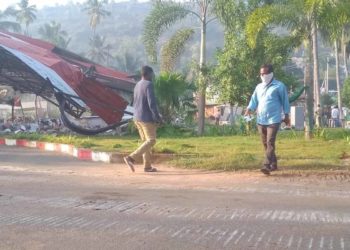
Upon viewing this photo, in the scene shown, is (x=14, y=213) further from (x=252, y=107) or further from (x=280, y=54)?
(x=280, y=54)

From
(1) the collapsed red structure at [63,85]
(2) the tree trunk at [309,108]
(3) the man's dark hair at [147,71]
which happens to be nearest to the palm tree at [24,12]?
(1) the collapsed red structure at [63,85]

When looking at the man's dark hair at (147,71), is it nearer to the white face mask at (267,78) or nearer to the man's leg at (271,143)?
the white face mask at (267,78)

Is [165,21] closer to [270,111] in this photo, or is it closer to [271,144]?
[270,111]

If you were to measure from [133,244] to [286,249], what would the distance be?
1.14 m

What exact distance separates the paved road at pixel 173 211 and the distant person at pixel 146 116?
0.36 metres

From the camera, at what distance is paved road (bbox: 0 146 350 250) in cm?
431

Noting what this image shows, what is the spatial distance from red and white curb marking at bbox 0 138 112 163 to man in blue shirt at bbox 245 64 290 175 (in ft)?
11.4

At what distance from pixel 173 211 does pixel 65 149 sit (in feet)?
27.4

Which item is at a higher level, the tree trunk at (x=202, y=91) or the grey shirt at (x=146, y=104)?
the tree trunk at (x=202, y=91)

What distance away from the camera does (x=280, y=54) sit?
18.2 metres

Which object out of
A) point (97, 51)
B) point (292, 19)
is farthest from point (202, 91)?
point (97, 51)

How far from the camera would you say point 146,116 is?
343 inches

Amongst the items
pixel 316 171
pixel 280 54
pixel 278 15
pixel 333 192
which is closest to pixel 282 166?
pixel 316 171

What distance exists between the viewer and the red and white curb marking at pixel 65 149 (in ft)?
35.6
